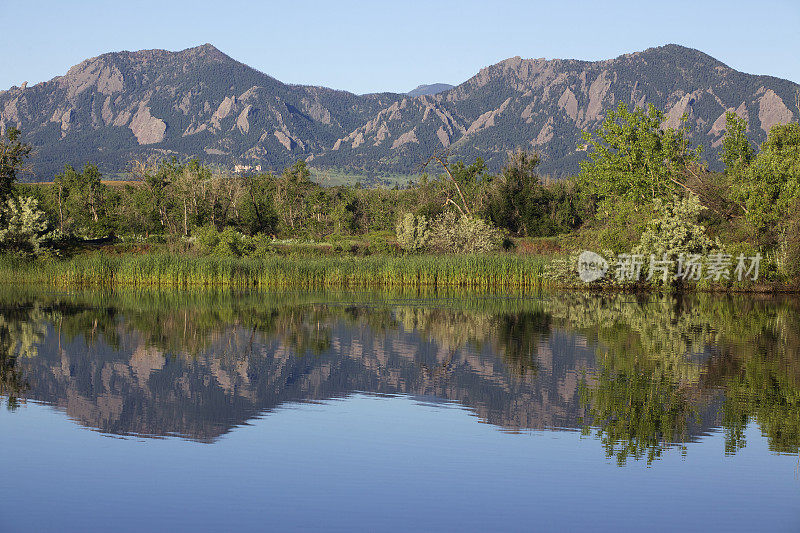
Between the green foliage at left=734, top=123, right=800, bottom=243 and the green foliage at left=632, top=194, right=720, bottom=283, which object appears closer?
the green foliage at left=734, top=123, right=800, bottom=243

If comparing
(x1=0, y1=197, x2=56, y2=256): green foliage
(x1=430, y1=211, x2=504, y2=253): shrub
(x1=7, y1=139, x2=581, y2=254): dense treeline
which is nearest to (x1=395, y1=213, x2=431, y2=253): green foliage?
(x1=430, y1=211, x2=504, y2=253): shrub

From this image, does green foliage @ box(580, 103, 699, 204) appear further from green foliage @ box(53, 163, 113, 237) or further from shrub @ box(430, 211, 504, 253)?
green foliage @ box(53, 163, 113, 237)

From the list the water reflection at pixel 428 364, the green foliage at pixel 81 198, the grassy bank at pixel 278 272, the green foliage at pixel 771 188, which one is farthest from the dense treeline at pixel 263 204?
the water reflection at pixel 428 364

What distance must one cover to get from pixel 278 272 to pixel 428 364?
26.5 m

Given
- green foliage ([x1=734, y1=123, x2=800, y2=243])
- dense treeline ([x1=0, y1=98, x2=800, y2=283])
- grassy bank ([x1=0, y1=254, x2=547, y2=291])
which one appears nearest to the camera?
green foliage ([x1=734, y1=123, x2=800, y2=243])

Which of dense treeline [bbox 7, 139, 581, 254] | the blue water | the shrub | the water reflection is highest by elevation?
dense treeline [bbox 7, 139, 581, 254]

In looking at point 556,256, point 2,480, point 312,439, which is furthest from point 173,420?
point 556,256

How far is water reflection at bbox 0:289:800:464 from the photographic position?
50.1 feet

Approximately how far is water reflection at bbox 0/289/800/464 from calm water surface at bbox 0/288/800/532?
0.29ft

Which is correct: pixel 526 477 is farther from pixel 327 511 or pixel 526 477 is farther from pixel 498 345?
pixel 498 345

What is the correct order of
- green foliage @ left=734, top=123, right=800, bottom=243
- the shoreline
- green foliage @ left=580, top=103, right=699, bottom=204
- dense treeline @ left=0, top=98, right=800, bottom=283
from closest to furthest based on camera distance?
green foliage @ left=734, top=123, right=800, bottom=243
dense treeline @ left=0, top=98, right=800, bottom=283
the shoreline
green foliage @ left=580, top=103, right=699, bottom=204

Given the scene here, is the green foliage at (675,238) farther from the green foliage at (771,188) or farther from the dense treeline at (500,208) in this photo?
the green foliage at (771,188)

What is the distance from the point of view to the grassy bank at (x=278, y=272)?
153 feet

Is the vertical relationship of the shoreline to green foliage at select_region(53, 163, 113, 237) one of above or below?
below
